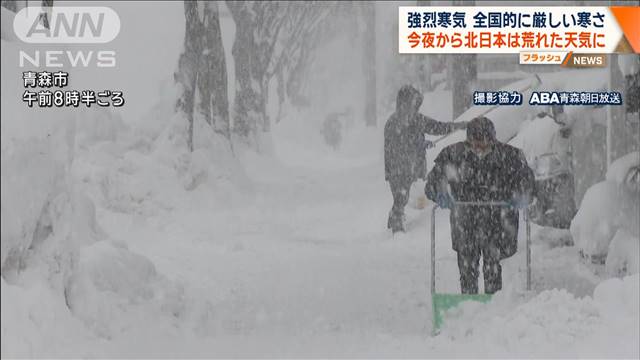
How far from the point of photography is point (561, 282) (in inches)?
359

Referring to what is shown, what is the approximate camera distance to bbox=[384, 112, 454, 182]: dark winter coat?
486 inches

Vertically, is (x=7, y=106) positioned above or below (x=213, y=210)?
above

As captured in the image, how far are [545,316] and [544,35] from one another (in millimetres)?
3803

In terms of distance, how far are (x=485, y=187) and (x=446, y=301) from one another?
100cm

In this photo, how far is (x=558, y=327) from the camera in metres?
6.26

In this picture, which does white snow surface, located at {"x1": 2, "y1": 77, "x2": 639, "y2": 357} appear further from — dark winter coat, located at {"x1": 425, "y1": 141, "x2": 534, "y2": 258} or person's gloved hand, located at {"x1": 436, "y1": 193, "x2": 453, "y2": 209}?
person's gloved hand, located at {"x1": 436, "y1": 193, "x2": 453, "y2": 209}

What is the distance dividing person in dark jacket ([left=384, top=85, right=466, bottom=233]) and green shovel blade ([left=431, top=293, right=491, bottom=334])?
208 inches

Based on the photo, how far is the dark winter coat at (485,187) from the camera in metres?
7.37

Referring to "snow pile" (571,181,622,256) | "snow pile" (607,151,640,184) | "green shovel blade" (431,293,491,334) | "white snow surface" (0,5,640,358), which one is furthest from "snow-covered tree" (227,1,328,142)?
"green shovel blade" (431,293,491,334)

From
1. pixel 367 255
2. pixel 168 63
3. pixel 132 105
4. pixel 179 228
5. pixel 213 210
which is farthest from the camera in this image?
pixel 168 63

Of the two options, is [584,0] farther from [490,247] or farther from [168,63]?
[168,63]

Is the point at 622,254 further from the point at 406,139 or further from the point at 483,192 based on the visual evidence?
the point at 406,139

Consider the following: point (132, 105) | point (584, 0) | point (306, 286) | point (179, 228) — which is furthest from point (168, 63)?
point (306, 286)

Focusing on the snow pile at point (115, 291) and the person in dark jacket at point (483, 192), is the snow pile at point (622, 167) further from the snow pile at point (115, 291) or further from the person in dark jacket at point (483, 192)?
the snow pile at point (115, 291)
